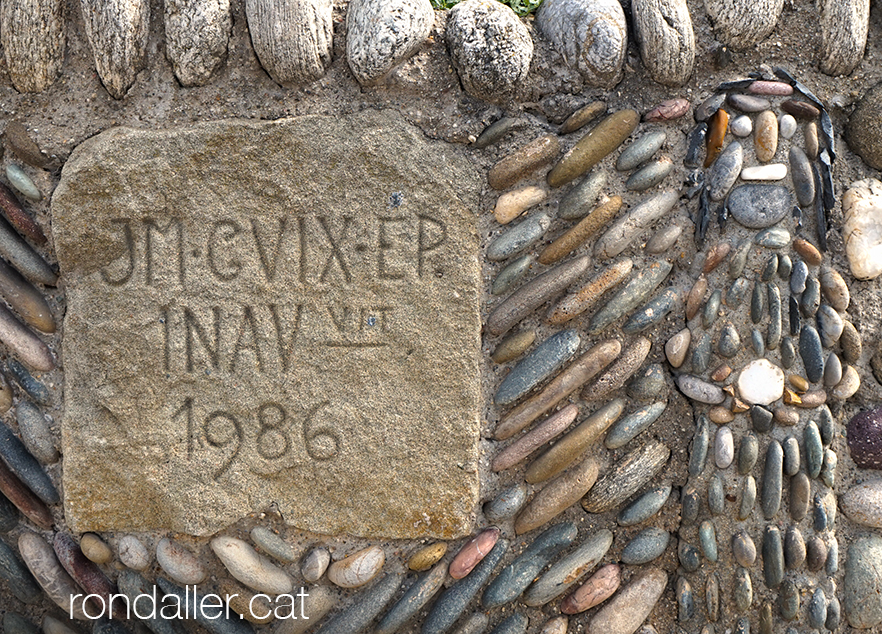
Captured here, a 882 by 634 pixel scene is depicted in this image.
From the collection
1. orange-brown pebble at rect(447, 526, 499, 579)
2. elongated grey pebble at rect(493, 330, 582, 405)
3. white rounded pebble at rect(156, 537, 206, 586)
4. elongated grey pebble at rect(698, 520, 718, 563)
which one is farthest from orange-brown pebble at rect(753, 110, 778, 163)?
white rounded pebble at rect(156, 537, 206, 586)

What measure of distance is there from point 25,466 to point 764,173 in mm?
1950

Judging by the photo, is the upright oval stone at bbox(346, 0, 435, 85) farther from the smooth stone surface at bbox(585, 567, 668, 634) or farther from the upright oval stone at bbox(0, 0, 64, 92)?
the smooth stone surface at bbox(585, 567, 668, 634)

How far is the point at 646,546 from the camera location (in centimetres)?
192

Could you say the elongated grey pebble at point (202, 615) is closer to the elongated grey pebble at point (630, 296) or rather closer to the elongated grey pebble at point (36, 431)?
the elongated grey pebble at point (36, 431)

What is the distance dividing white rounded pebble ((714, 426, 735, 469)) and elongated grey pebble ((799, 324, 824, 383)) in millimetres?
254

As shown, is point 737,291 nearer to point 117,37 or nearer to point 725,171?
point 725,171

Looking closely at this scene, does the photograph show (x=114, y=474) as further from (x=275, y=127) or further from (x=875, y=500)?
(x=875, y=500)

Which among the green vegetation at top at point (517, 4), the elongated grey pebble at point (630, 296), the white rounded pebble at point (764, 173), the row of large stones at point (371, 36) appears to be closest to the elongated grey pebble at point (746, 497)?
the elongated grey pebble at point (630, 296)

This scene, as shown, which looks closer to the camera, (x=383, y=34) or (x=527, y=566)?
(x=383, y=34)

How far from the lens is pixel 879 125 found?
6.31 ft

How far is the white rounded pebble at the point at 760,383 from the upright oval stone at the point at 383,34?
1.13 metres

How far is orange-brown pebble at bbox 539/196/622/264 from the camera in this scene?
1858 mm

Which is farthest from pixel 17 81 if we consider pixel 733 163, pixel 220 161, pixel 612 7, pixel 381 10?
pixel 733 163

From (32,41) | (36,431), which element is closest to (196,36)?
(32,41)
